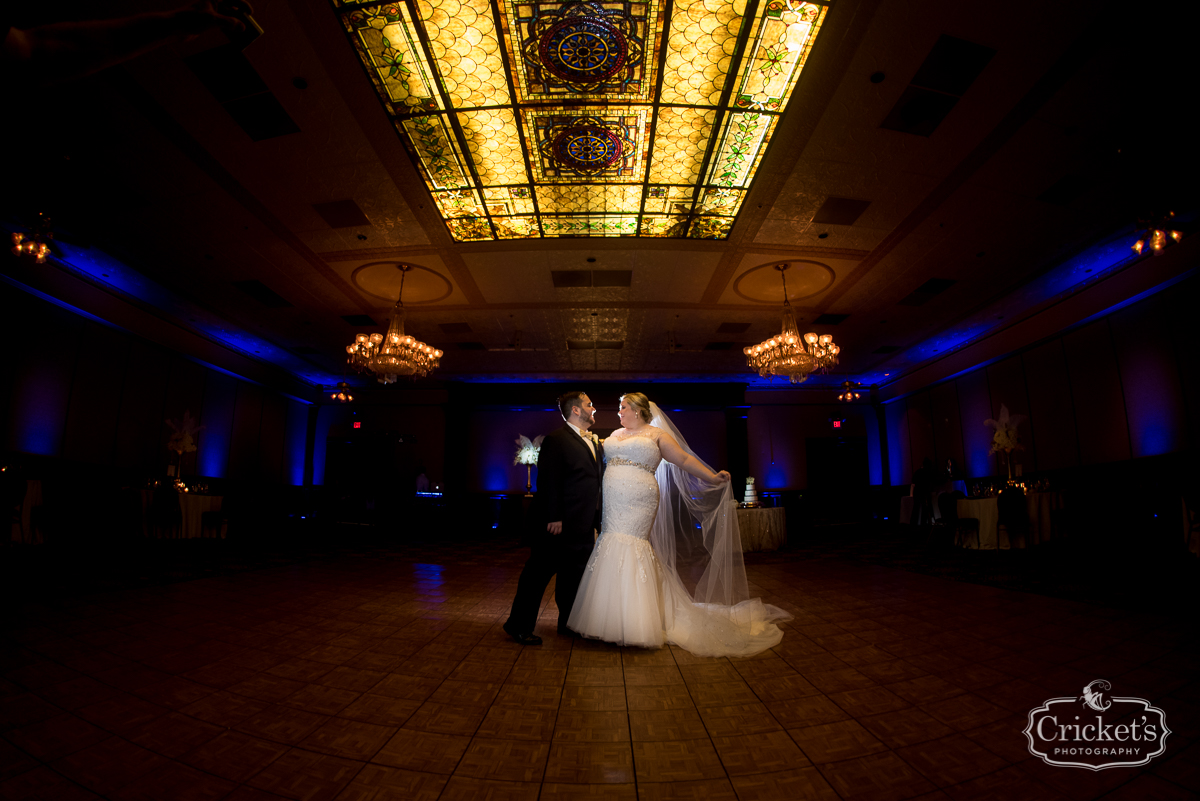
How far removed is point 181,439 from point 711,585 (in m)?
10.5

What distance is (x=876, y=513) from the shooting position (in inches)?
523

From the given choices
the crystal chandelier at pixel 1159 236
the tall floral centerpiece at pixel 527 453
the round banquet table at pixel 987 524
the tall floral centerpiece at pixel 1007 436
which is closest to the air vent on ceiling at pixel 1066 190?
the crystal chandelier at pixel 1159 236

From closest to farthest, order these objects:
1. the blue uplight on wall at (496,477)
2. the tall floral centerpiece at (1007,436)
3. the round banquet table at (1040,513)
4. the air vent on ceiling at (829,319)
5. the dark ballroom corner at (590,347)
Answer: the dark ballroom corner at (590,347) < the round banquet table at (1040,513) < the tall floral centerpiece at (1007,436) < the air vent on ceiling at (829,319) < the blue uplight on wall at (496,477)

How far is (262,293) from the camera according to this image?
792 centimetres

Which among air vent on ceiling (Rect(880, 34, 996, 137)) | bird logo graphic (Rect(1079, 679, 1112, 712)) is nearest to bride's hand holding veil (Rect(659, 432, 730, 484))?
bird logo graphic (Rect(1079, 679, 1112, 712))

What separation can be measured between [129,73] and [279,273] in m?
3.60

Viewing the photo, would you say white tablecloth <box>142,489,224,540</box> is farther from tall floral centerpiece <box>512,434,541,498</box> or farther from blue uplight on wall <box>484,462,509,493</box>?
tall floral centerpiece <box>512,434,541,498</box>

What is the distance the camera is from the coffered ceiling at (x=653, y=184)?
3.78m

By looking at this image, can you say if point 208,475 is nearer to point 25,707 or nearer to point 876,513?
point 25,707

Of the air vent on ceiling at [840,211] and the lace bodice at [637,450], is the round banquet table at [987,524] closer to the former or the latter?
the air vent on ceiling at [840,211]

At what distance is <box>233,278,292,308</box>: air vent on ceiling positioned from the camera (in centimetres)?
758

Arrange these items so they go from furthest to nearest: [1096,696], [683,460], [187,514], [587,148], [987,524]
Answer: [187,514], [987,524], [587,148], [683,460], [1096,696]

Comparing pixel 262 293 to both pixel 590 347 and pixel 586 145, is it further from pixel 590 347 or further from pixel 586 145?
pixel 586 145

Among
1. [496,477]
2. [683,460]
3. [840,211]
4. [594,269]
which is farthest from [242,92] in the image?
[496,477]
